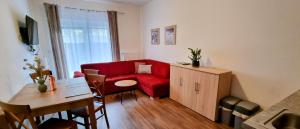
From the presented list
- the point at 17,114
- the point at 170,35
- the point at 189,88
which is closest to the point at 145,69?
the point at 170,35

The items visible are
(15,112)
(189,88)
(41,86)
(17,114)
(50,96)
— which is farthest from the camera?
(189,88)

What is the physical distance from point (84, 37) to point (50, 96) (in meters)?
2.79

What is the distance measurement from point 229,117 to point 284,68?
101 cm

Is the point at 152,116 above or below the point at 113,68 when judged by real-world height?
below

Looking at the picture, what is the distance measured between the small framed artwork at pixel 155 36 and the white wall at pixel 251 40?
1057mm

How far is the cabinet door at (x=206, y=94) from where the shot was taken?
2172 mm

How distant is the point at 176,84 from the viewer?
2930mm

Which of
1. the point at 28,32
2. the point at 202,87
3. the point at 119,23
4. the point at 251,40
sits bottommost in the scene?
the point at 202,87

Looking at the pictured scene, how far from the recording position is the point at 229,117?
210 cm

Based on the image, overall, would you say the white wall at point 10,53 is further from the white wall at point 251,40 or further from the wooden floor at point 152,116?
the white wall at point 251,40

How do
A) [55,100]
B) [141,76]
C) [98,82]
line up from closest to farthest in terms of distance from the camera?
[55,100] → [98,82] → [141,76]

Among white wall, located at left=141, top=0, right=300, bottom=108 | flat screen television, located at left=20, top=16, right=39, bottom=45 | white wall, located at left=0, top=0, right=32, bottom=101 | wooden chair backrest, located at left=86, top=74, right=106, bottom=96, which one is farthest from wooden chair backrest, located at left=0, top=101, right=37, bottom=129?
white wall, located at left=141, top=0, right=300, bottom=108

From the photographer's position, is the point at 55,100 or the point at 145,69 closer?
the point at 55,100

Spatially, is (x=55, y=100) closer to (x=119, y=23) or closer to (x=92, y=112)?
(x=92, y=112)
